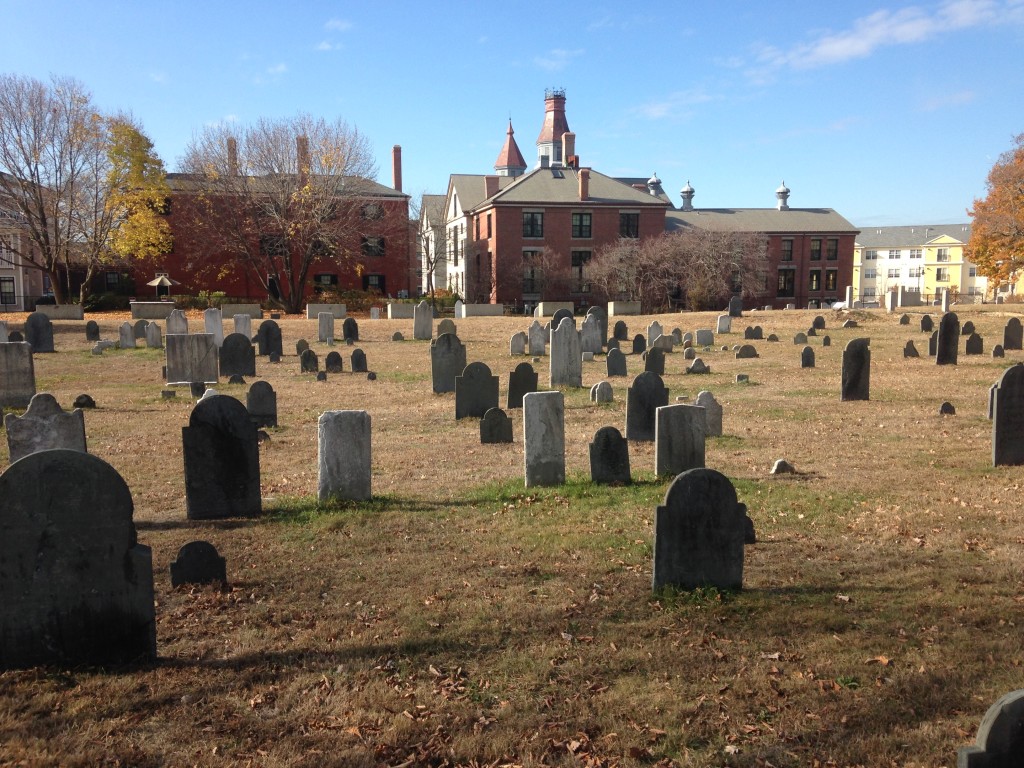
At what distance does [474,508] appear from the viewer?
8.09 m

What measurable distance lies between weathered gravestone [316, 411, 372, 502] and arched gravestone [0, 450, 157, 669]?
3.38 metres

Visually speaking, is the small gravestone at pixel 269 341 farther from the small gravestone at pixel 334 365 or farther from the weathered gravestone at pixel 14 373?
the weathered gravestone at pixel 14 373

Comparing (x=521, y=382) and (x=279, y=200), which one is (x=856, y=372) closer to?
(x=521, y=382)

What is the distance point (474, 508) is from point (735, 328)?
2613cm

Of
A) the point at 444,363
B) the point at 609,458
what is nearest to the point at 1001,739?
the point at 609,458

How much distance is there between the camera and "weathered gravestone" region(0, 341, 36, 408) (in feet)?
46.8

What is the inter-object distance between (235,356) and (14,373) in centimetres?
541

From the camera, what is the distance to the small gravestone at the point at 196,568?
5.86 m

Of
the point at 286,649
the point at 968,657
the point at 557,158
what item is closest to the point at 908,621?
the point at 968,657

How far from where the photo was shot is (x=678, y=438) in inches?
350

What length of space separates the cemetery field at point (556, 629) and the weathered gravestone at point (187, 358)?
24.6 feet

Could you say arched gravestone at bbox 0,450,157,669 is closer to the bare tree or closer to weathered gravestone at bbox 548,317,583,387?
weathered gravestone at bbox 548,317,583,387

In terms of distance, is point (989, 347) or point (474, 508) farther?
point (989, 347)

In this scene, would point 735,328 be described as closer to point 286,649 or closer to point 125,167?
point 286,649
